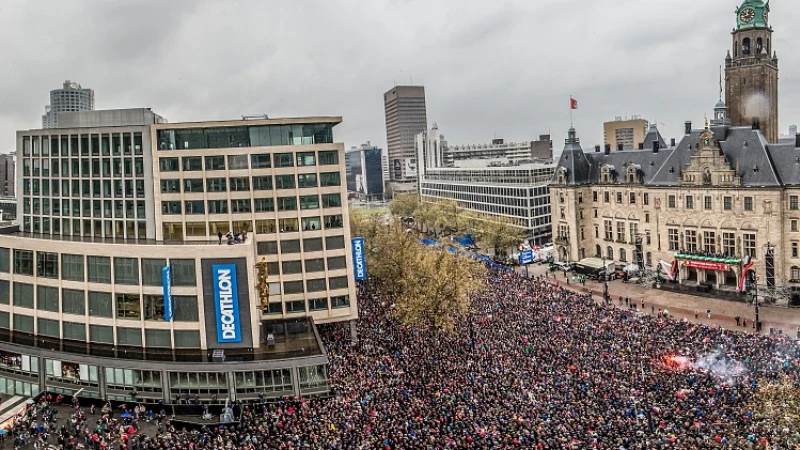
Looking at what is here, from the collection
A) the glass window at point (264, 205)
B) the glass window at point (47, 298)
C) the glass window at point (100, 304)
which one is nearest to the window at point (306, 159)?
the glass window at point (264, 205)

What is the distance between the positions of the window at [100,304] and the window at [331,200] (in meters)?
21.2

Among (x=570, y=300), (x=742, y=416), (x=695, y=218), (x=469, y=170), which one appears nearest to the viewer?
(x=742, y=416)

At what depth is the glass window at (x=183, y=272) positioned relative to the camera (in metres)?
53.6

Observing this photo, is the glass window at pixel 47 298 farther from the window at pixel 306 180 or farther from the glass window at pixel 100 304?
the window at pixel 306 180

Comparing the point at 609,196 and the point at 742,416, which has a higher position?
the point at 609,196

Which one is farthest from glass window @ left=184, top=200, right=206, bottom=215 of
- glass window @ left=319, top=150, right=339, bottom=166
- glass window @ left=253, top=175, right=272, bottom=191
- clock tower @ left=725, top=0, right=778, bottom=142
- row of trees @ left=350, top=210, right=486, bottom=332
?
clock tower @ left=725, top=0, right=778, bottom=142

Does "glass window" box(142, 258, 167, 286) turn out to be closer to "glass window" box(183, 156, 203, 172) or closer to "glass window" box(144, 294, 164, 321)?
"glass window" box(144, 294, 164, 321)

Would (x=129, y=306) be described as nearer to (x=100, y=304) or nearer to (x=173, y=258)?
(x=100, y=304)

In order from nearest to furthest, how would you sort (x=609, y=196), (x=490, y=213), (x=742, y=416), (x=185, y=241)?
(x=742, y=416) < (x=185, y=241) < (x=609, y=196) < (x=490, y=213)

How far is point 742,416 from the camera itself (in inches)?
1615

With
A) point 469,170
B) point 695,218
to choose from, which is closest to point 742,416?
point 695,218

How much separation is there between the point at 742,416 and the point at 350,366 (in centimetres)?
2885

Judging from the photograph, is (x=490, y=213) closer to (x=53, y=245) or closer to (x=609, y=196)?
(x=609, y=196)

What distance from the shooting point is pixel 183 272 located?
53.8 m
